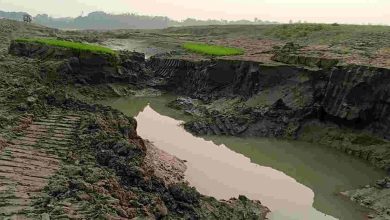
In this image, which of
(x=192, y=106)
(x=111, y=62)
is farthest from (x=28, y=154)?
(x=111, y=62)

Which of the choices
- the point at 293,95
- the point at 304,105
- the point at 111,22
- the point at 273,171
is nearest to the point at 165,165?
the point at 273,171

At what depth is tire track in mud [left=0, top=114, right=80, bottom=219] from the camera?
8.38 metres

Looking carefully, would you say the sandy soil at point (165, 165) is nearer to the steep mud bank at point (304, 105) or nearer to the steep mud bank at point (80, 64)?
the steep mud bank at point (304, 105)

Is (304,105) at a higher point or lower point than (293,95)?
lower

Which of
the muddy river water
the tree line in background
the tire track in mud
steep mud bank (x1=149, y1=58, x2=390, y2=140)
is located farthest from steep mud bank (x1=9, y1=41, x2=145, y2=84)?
the tree line in background

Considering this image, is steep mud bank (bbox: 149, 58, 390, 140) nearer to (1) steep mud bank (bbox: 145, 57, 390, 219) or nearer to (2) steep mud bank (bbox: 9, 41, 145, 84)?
(1) steep mud bank (bbox: 145, 57, 390, 219)

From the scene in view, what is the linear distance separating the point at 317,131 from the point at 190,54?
13847mm

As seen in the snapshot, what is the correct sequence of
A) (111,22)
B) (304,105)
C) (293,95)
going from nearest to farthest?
(304,105) → (293,95) → (111,22)

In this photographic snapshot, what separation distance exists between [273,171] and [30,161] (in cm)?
843

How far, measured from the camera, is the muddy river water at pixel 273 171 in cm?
1319

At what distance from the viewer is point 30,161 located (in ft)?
33.9

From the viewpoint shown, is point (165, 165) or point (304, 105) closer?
point (165, 165)

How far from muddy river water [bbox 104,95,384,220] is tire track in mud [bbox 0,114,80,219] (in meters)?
4.13

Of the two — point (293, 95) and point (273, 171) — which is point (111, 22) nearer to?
point (293, 95)
